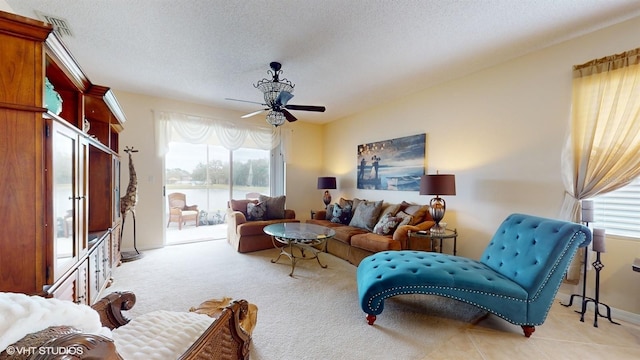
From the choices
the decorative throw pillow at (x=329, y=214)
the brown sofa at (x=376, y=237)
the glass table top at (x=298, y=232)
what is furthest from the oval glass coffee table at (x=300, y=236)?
the decorative throw pillow at (x=329, y=214)

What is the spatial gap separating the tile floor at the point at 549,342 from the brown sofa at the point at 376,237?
123 cm

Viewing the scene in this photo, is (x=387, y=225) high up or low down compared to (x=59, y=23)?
down

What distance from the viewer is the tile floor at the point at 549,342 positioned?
1.78 metres

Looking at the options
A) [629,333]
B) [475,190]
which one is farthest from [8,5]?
[629,333]

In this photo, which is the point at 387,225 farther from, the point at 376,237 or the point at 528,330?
the point at 528,330

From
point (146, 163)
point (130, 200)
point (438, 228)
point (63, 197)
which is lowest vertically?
point (438, 228)

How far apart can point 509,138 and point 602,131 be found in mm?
753

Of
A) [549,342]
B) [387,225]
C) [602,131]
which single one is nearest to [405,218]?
[387,225]

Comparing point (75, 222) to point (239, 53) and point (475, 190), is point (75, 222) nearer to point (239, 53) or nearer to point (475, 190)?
point (239, 53)

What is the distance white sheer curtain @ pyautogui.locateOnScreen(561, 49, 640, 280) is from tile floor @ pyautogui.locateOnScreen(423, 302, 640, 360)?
0.49 m

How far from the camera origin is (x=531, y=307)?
192 cm

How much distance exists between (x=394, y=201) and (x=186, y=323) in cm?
380

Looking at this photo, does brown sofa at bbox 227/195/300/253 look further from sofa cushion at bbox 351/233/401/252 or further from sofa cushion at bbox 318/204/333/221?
sofa cushion at bbox 351/233/401/252

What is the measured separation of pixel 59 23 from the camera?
2.28 meters
